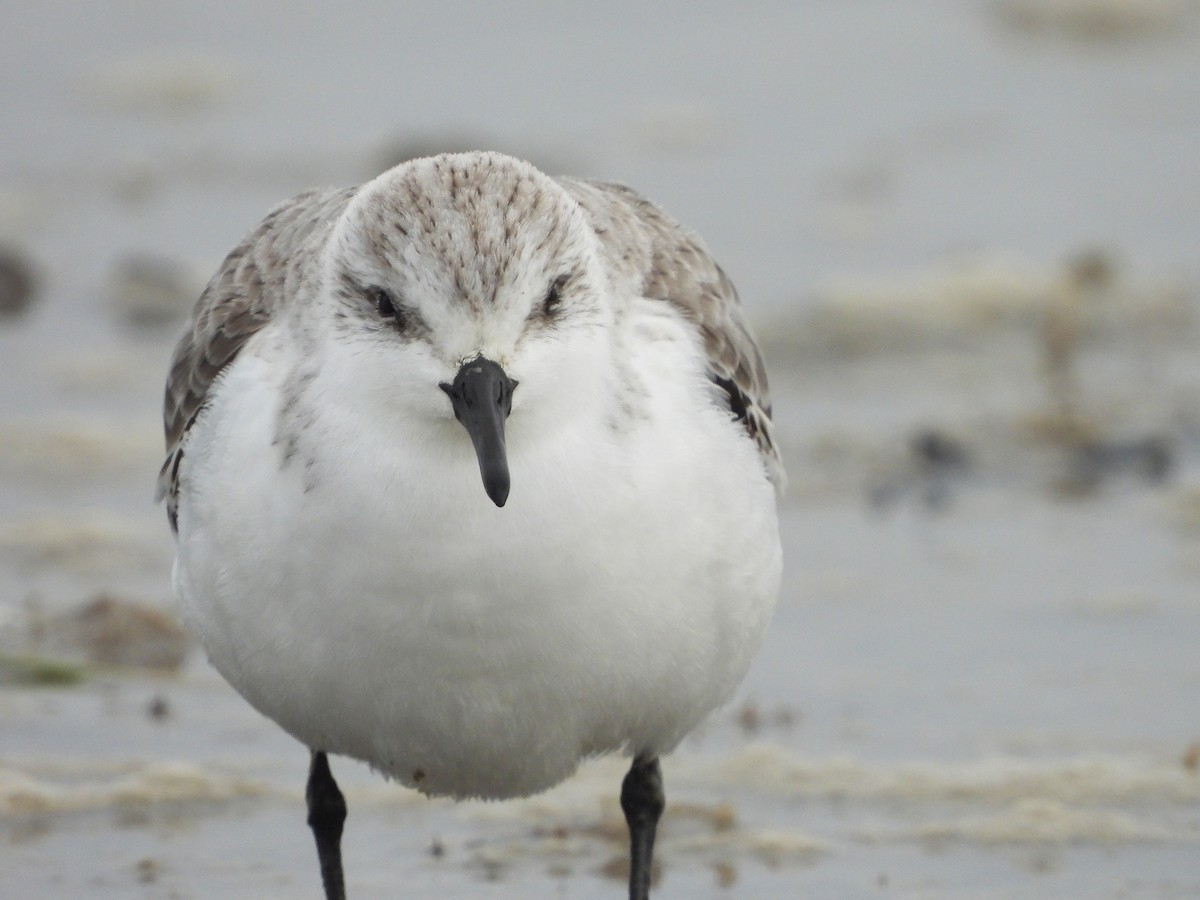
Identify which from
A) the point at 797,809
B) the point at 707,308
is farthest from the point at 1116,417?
the point at 707,308

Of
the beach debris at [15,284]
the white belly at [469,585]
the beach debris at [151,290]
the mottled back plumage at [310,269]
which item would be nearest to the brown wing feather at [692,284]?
the mottled back plumage at [310,269]

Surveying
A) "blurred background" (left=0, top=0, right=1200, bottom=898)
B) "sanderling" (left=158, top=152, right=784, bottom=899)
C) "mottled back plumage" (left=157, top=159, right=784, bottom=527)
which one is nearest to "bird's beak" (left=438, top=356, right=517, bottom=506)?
"sanderling" (left=158, top=152, right=784, bottom=899)

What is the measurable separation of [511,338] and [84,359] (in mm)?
6673

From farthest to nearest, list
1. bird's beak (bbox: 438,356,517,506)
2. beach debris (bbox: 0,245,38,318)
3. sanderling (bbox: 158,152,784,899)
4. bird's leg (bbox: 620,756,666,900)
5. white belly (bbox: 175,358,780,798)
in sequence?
1. beach debris (bbox: 0,245,38,318)
2. bird's leg (bbox: 620,756,666,900)
3. white belly (bbox: 175,358,780,798)
4. sanderling (bbox: 158,152,784,899)
5. bird's beak (bbox: 438,356,517,506)

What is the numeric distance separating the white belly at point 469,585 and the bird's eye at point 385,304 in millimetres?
246

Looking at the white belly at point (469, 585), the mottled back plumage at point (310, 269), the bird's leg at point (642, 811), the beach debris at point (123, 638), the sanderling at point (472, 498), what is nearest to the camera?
the sanderling at point (472, 498)

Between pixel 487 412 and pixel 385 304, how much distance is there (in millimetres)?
379

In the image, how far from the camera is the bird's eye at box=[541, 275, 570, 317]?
430 cm

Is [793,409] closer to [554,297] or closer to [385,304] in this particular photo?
[554,297]

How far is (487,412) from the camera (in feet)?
13.3

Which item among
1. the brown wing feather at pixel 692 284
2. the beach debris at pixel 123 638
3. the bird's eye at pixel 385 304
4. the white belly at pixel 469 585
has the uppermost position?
the bird's eye at pixel 385 304

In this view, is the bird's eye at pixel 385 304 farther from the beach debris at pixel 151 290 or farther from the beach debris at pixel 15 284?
the beach debris at pixel 15 284

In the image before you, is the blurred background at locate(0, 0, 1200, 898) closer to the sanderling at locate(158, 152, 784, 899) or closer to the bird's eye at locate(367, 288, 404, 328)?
the sanderling at locate(158, 152, 784, 899)

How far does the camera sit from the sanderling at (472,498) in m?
4.26
